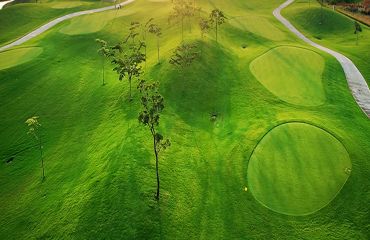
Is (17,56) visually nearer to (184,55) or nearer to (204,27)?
(184,55)

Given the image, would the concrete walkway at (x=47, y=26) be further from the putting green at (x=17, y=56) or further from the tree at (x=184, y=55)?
the tree at (x=184, y=55)

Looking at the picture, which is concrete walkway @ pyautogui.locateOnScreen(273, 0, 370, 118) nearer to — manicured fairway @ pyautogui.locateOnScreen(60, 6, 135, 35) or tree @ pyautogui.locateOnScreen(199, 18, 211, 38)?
tree @ pyautogui.locateOnScreen(199, 18, 211, 38)

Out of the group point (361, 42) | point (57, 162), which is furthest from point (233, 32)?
point (57, 162)

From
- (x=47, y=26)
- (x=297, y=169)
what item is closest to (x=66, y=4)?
(x=47, y=26)

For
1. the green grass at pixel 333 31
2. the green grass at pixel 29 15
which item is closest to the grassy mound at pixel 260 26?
the green grass at pixel 333 31

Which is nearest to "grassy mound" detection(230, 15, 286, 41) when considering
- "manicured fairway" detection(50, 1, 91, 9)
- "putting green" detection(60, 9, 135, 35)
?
"putting green" detection(60, 9, 135, 35)

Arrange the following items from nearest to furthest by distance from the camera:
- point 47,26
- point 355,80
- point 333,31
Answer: point 355,80, point 333,31, point 47,26

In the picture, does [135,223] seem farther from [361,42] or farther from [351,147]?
[361,42]
